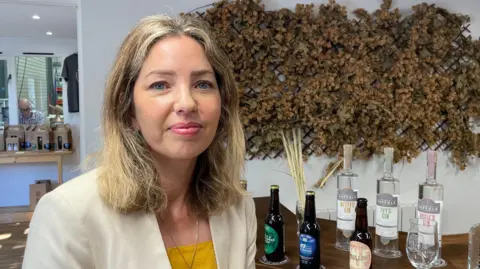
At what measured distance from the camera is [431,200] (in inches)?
50.6

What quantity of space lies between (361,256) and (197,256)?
0.52 m

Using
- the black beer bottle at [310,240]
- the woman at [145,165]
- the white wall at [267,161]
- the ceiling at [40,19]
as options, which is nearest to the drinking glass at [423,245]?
the black beer bottle at [310,240]

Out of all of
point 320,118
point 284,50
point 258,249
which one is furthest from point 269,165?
point 258,249

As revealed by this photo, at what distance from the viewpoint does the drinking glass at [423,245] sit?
1.17 meters

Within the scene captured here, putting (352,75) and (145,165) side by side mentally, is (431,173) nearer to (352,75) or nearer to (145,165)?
(145,165)

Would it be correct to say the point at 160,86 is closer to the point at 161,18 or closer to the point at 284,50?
the point at 161,18

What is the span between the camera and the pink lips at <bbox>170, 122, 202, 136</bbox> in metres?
0.84

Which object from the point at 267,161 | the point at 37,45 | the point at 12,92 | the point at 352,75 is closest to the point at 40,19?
the point at 37,45

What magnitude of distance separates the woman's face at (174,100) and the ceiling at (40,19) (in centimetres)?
265

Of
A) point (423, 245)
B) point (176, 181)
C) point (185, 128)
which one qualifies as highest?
point (185, 128)

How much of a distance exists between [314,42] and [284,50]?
0.22m

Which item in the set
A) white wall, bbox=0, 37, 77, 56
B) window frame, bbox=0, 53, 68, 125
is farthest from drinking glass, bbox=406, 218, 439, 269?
window frame, bbox=0, 53, 68, 125

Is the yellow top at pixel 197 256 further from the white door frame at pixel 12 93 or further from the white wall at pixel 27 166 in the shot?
the white door frame at pixel 12 93

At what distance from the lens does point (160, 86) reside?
860 millimetres
